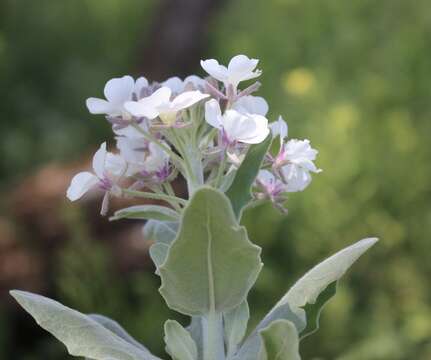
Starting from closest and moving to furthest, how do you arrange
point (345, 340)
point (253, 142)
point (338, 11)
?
point (253, 142)
point (345, 340)
point (338, 11)

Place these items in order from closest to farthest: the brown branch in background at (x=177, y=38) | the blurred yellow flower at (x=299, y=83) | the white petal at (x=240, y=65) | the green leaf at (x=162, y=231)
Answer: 1. the white petal at (x=240, y=65)
2. the green leaf at (x=162, y=231)
3. the blurred yellow flower at (x=299, y=83)
4. the brown branch in background at (x=177, y=38)

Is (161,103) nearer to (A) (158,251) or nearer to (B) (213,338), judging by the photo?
(A) (158,251)

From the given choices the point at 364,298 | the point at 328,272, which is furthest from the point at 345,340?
the point at 328,272

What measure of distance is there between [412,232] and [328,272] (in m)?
2.24

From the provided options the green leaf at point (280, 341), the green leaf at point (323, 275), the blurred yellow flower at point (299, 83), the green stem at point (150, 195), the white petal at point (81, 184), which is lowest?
the green leaf at point (280, 341)

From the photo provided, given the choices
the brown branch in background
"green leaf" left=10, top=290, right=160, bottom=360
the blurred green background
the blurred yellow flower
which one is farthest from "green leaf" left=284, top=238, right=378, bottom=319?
the brown branch in background

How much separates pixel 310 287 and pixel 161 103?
299mm

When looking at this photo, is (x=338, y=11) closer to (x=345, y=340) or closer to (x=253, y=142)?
(x=345, y=340)

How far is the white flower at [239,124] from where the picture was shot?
35.4 inches

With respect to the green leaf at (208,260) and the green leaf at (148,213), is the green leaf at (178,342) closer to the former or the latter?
the green leaf at (208,260)

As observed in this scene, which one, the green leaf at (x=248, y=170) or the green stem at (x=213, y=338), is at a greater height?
the green leaf at (x=248, y=170)

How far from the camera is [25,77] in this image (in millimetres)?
5379

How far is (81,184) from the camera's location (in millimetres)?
989

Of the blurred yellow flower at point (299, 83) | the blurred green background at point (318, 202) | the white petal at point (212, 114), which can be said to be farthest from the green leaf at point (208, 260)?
the blurred yellow flower at point (299, 83)
